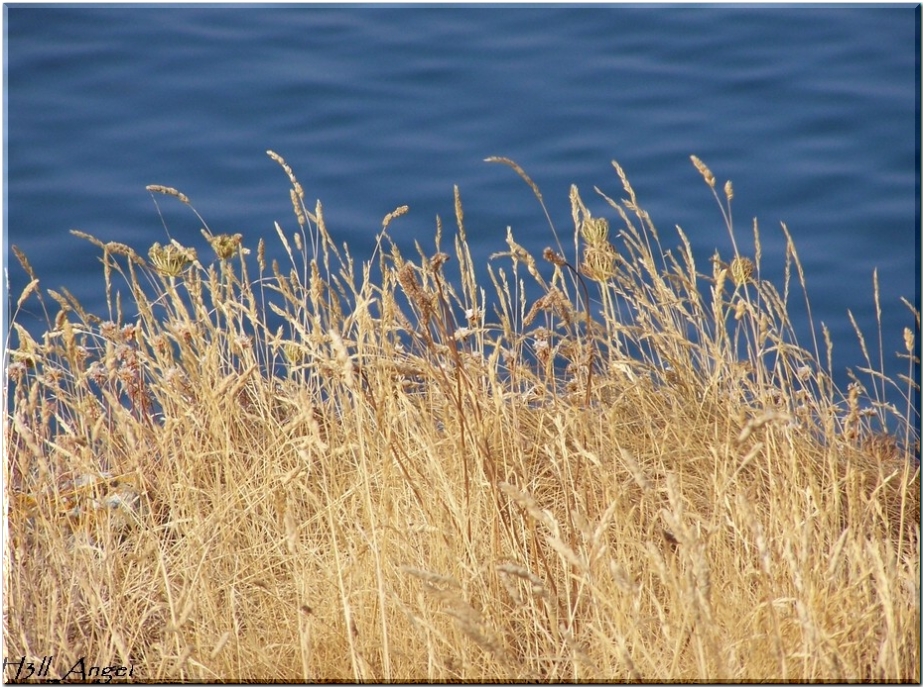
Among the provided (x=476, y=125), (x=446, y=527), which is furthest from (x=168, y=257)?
(x=476, y=125)

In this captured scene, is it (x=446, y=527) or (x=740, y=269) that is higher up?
(x=740, y=269)

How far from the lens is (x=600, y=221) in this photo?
8.27 ft

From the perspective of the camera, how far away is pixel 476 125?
641 centimetres

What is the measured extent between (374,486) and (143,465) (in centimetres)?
66

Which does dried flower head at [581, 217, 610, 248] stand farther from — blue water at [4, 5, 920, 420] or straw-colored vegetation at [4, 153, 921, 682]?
blue water at [4, 5, 920, 420]

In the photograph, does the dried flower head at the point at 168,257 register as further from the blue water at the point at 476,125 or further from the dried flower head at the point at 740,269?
the blue water at the point at 476,125

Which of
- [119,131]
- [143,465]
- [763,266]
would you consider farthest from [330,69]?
[143,465]

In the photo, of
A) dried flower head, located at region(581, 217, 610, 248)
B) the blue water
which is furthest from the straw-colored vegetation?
the blue water

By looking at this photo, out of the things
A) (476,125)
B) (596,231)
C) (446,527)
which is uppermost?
(596,231)

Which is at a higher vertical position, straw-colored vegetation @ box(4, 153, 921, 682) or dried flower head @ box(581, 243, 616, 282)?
dried flower head @ box(581, 243, 616, 282)

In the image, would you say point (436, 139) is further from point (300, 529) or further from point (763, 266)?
point (300, 529)

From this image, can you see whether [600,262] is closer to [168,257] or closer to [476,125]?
[168,257]

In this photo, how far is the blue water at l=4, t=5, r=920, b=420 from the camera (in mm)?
5762

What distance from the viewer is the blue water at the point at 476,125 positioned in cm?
576
